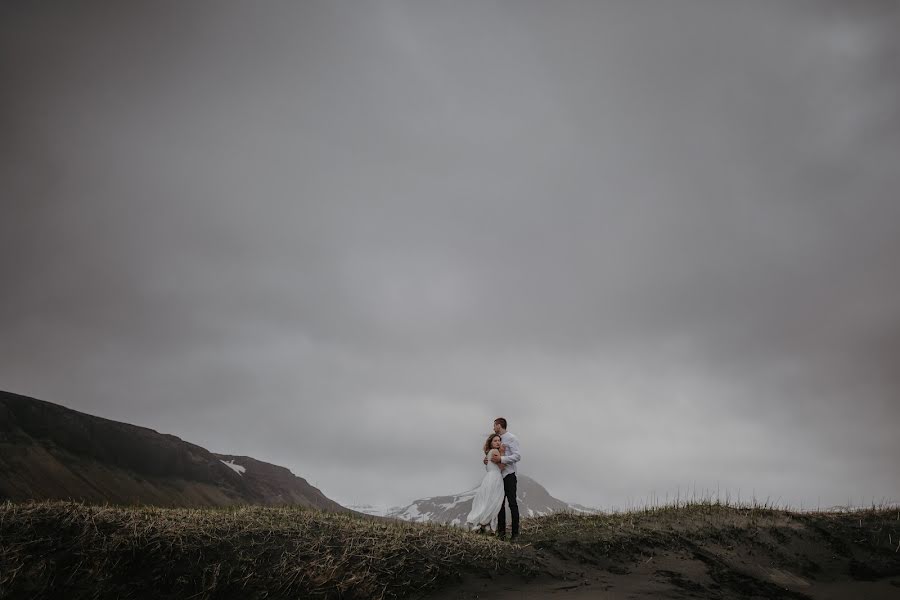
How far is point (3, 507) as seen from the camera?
397 inches

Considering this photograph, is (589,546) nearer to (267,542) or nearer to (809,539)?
(809,539)

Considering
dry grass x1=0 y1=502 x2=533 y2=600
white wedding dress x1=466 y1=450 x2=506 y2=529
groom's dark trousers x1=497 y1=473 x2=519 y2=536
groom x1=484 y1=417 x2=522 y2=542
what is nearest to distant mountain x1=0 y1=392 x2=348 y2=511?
white wedding dress x1=466 y1=450 x2=506 y2=529

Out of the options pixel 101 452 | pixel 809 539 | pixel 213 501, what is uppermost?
pixel 809 539

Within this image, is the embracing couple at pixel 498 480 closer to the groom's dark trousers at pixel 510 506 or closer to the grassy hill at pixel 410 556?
the groom's dark trousers at pixel 510 506

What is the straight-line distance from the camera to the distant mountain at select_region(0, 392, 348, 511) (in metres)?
71.0

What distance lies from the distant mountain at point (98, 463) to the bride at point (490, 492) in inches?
1848

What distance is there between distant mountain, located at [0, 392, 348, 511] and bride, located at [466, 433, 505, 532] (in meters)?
46.9

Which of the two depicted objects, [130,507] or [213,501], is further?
[213,501]

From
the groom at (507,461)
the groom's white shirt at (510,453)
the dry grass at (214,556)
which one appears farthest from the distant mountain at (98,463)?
the dry grass at (214,556)

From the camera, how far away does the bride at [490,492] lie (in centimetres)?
1531

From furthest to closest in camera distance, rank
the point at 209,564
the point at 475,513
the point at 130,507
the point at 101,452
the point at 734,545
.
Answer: the point at 101,452 → the point at 475,513 → the point at 734,545 → the point at 130,507 → the point at 209,564

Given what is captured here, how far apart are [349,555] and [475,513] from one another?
5613 millimetres

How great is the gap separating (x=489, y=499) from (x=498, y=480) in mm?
617

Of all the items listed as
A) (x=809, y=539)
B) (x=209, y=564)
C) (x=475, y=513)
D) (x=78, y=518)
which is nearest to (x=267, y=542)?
(x=209, y=564)
